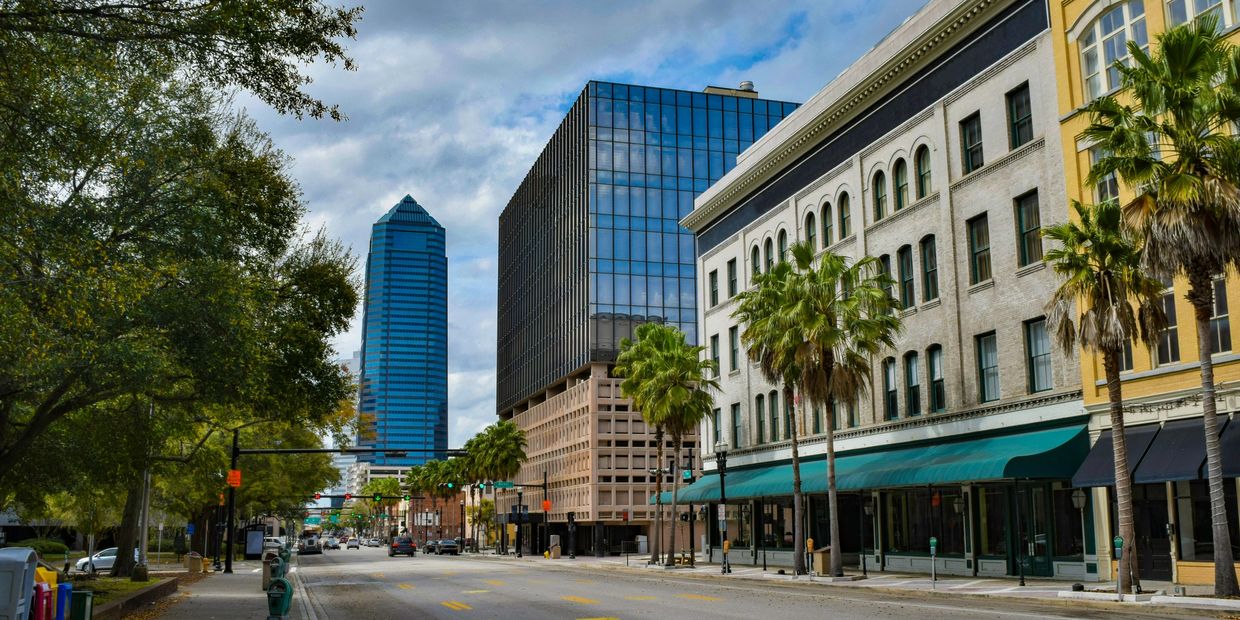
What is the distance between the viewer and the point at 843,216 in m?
45.7

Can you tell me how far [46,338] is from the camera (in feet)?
53.9

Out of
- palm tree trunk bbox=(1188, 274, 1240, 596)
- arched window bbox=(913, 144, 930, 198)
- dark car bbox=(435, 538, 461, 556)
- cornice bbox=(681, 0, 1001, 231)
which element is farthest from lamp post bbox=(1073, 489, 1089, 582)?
dark car bbox=(435, 538, 461, 556)

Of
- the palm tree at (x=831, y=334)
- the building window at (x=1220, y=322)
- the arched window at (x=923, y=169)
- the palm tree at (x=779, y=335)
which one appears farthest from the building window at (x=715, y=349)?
the building window at (x=1220, y=322)

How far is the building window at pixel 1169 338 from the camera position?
28062 millimetres

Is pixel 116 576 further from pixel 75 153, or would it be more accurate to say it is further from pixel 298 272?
pixel 75 153

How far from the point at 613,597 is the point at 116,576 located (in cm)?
2124

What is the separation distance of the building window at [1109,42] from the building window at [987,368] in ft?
29.5

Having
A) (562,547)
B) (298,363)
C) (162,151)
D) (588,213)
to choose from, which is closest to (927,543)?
(298,363)

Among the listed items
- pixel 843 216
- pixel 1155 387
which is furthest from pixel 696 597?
pixel 843 216

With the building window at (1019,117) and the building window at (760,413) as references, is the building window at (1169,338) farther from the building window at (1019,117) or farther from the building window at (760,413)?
the building window at (760,413)

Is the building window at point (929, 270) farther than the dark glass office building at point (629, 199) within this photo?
No

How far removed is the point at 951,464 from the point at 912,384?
722 cm

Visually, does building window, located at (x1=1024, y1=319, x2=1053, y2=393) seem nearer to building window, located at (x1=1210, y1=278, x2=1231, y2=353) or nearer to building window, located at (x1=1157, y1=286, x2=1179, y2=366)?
building window, located at (x1=1157, y1=286, x2=1179, y2=366)

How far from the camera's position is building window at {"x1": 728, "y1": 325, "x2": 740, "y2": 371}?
5591 centimetres
